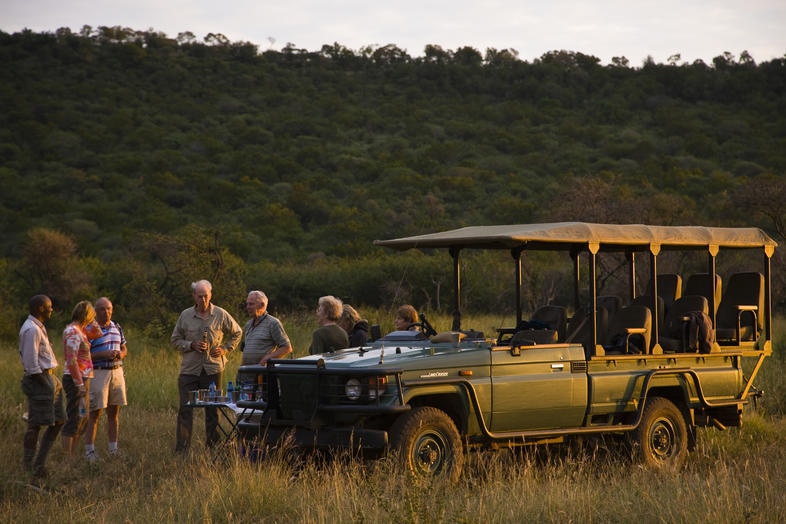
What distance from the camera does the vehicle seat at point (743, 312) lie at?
405 inches

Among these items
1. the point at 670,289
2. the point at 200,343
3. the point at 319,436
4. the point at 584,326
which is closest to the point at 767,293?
the point at 670,289

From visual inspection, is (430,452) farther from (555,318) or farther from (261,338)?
(261,338)

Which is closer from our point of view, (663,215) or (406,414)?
(406,414)

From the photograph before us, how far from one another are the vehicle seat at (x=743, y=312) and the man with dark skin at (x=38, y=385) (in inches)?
260

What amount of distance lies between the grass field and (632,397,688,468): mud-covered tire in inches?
7.9

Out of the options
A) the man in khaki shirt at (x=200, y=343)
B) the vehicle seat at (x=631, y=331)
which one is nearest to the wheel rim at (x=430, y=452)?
the vehicle seat at (x=631, y=331)

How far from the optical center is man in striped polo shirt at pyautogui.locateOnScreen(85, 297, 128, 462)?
10359 millimetres

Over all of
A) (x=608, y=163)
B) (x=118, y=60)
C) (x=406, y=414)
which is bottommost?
(x=406, y=414)

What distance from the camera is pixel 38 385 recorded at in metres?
9.19

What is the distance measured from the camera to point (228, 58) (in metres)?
63.8

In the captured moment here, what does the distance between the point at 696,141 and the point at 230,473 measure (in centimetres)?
4426

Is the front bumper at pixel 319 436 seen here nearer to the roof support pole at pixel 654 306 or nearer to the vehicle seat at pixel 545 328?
the vehicle seat at pixel 545 328

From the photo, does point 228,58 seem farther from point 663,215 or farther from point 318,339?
point 318,339

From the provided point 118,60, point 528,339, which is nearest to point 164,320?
point 528,339
